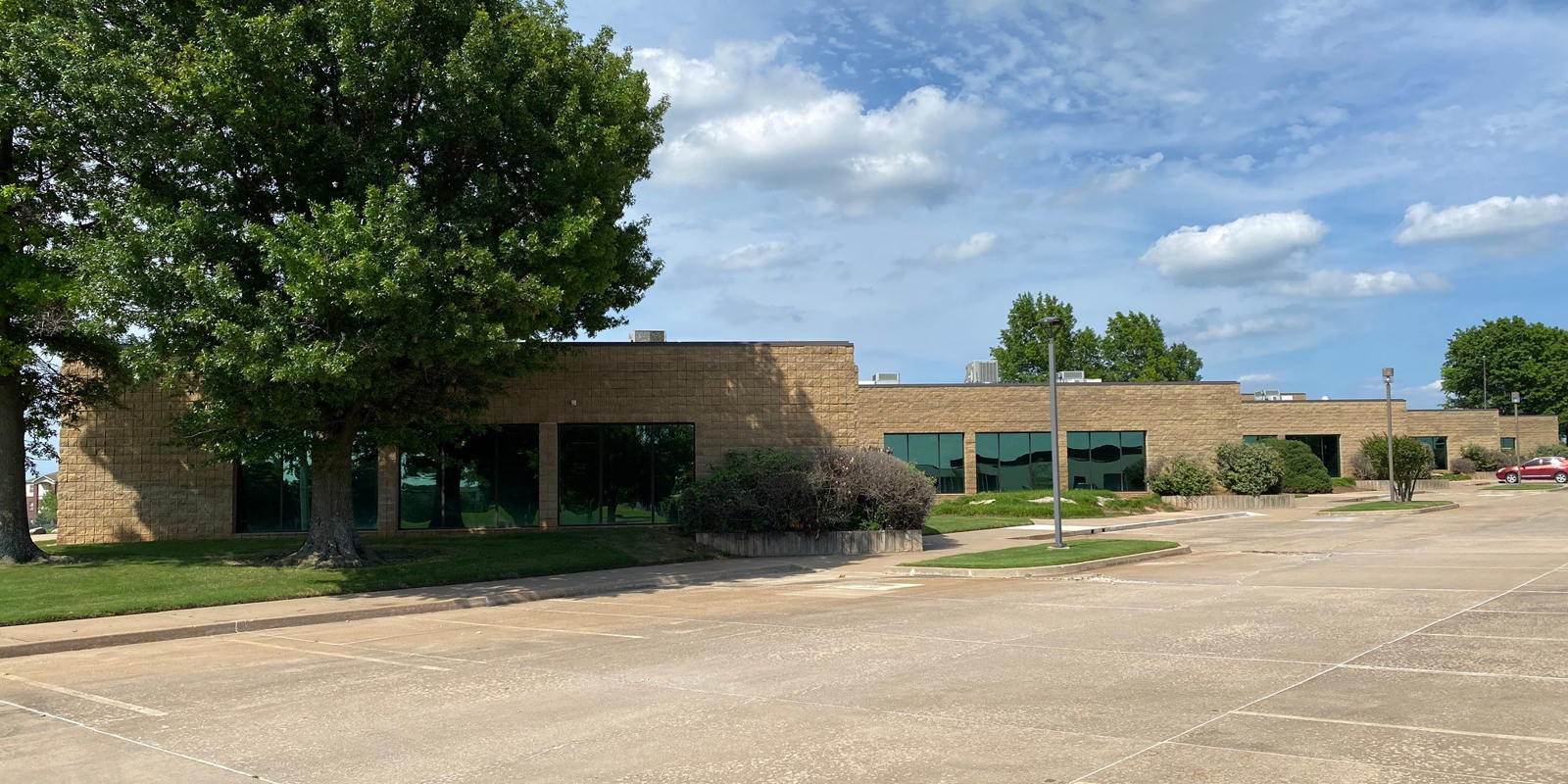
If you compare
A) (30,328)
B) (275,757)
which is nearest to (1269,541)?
(275,757)

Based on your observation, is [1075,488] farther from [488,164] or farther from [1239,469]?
[488,164]

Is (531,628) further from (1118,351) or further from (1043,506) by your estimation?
(1118,351)

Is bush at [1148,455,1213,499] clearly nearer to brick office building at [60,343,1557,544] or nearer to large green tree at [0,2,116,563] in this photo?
brick office building at [60,343,1557,544]

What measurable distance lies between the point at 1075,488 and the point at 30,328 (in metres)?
32.9

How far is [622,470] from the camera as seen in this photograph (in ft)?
85.4

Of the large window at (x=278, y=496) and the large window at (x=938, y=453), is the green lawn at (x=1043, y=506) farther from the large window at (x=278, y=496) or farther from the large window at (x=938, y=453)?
the large window at (x=278, y=496)

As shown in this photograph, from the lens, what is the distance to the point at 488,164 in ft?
59.0

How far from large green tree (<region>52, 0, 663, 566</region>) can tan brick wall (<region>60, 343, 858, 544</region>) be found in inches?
280

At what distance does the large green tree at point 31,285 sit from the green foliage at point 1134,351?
6230 cm

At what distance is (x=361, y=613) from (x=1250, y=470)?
32.8m

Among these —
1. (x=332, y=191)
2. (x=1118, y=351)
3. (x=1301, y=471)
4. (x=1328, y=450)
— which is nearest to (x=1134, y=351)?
(x=1118, y=351)

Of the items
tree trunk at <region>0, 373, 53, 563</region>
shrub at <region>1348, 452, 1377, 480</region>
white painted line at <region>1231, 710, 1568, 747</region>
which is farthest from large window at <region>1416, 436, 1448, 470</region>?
tree trunk at <region>0, 373, 53, 563</region>

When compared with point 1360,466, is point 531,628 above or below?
below

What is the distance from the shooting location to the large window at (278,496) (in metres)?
25.4
